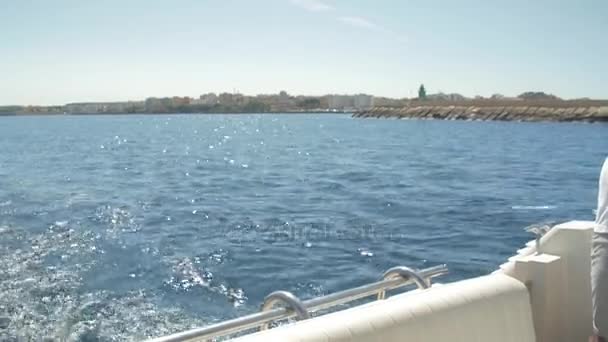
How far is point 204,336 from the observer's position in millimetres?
2184

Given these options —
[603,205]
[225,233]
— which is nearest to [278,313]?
Answer: [603,205]

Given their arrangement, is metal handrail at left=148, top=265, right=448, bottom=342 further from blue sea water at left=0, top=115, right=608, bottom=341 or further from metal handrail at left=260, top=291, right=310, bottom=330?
blue sea water at left=0, top=115, right=608, bottom=341

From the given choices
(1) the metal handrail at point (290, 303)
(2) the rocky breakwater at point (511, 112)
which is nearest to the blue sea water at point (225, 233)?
(1) the metal handrail at point (290, 303)

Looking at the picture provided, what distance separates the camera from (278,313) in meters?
2.45

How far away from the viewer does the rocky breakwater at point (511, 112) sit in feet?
284

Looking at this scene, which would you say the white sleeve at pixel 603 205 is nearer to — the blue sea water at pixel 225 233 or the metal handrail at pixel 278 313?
the metal handrail at pixel 278 313

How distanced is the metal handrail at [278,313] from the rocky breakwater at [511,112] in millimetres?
84806

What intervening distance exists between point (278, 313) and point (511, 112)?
100114mm

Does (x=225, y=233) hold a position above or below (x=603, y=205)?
below

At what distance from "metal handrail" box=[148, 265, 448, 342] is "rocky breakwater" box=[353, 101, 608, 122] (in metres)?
84.8

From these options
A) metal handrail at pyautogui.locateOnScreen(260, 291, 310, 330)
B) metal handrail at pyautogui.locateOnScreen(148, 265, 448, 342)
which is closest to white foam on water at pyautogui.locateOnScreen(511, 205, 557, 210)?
metal handrail at pyautogui.locateOnScreen(148, 265, 448, 342)

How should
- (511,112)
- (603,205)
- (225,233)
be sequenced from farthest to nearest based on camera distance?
(511,112) < (225,233) < (603,205)

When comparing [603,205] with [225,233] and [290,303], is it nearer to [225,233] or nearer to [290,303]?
[290,303]

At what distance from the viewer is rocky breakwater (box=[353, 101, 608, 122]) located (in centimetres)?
8669
